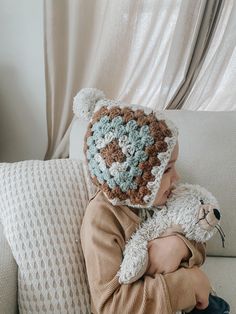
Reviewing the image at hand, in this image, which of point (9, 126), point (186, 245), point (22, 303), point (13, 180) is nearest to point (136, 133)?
point (186, 245)

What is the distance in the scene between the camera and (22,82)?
176 centimetres

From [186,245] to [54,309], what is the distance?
1.24ft

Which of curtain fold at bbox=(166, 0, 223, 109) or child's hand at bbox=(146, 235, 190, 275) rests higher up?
curtain fold at bbox=(166, 0, 223, 109)

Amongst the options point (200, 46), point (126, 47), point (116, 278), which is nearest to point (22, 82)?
point (126, 47)

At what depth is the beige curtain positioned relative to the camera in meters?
1.46

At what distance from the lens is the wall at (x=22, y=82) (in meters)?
1.64

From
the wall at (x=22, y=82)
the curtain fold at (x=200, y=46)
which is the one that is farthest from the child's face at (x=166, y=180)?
the wall at (x=22, y=82)

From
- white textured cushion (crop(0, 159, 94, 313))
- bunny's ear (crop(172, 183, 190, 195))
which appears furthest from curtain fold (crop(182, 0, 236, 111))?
white textured cushion (crop(0, 159, 94, 313))

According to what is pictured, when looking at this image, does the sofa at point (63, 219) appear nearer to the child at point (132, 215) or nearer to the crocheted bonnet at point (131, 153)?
the child at point (132, 215)

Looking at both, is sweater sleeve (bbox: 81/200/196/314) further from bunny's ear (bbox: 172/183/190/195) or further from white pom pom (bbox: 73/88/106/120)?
white pom pom (bbox: 73/88/106/120)

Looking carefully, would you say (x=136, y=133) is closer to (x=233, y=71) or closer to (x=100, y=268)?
(x=100, y=268)

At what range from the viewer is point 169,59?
151cm

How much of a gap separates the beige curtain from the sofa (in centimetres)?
38

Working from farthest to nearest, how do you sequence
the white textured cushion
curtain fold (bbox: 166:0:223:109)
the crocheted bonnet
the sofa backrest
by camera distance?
curtain fold (bbox: 166:0:223:109), the sofa backrest, the white textured cushion, the crocheted bonnet
